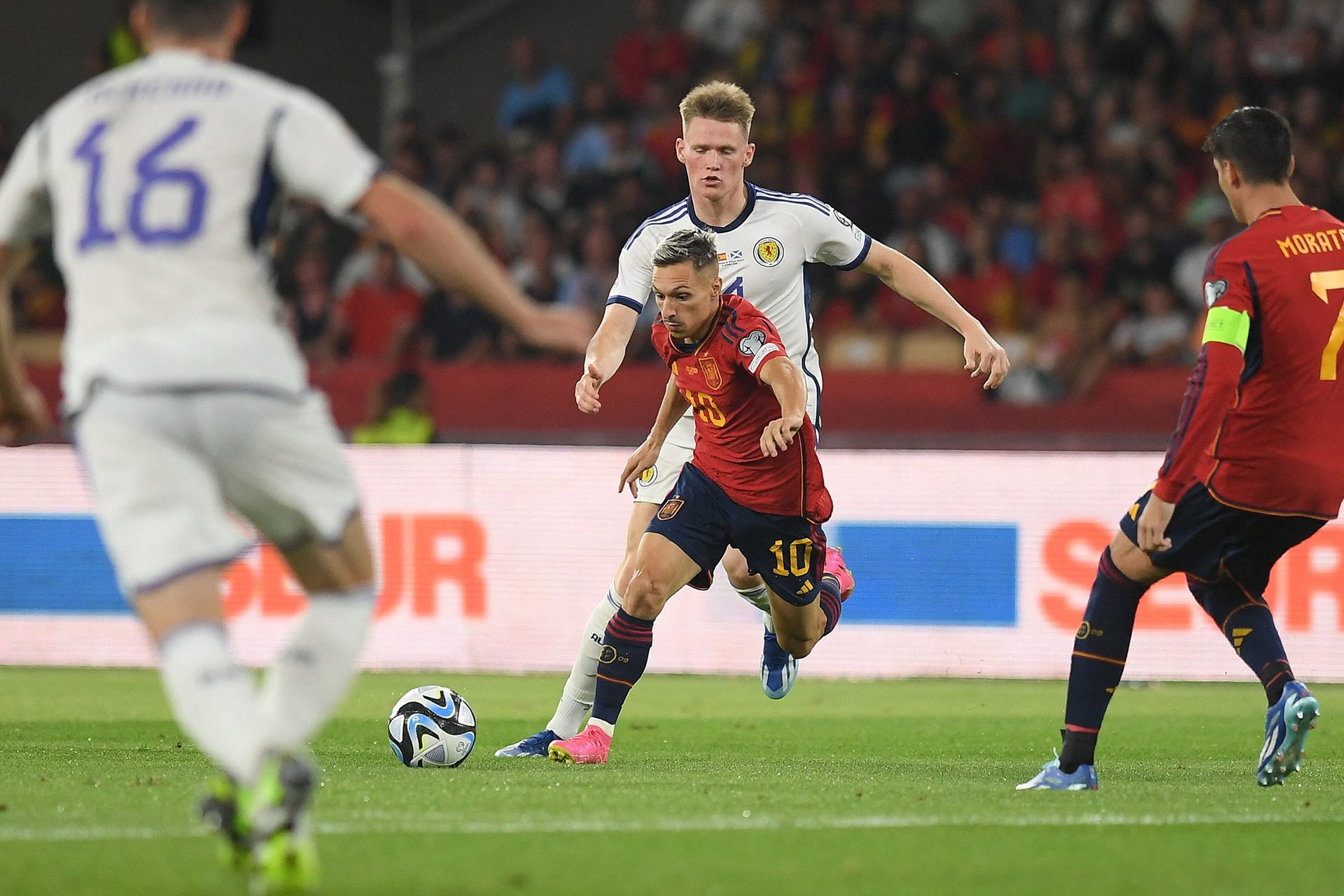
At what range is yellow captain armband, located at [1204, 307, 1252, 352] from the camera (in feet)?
18.6

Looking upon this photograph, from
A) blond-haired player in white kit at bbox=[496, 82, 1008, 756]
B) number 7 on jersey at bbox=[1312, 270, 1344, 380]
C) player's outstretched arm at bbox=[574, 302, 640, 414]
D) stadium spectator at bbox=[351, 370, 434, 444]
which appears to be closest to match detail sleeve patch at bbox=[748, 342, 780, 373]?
player's outstretched arm at bbox=[574, 302, 640, 414]

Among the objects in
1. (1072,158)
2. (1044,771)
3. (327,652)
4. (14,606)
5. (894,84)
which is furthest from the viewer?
(894,84)

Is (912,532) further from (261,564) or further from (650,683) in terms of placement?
(261,564)

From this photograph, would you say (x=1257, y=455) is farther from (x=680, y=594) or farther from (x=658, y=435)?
(x=680, y=594)

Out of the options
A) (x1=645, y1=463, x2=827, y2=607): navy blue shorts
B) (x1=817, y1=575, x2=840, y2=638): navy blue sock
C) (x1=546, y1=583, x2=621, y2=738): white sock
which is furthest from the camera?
(x1=817, y1=575, x2=840, y2=638): navy blue sock

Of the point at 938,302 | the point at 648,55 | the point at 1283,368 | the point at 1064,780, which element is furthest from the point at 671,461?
the point at 648,55

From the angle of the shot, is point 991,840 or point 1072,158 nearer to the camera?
point 991,840

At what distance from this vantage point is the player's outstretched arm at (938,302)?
7016 mm

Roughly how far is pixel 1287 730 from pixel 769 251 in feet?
9.14

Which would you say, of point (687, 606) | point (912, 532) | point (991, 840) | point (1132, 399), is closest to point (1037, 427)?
point (1132, 399)

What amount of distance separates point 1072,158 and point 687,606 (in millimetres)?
5838

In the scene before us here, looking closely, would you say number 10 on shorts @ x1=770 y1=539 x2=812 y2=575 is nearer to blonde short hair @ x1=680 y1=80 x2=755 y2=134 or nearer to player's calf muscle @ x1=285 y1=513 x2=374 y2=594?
blonde short hair @ x1=680 y1=80 x2=755 y2=134

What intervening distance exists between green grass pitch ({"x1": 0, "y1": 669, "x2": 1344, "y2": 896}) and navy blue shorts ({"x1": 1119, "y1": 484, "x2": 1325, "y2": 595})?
0.75m

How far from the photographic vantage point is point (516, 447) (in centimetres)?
1177
